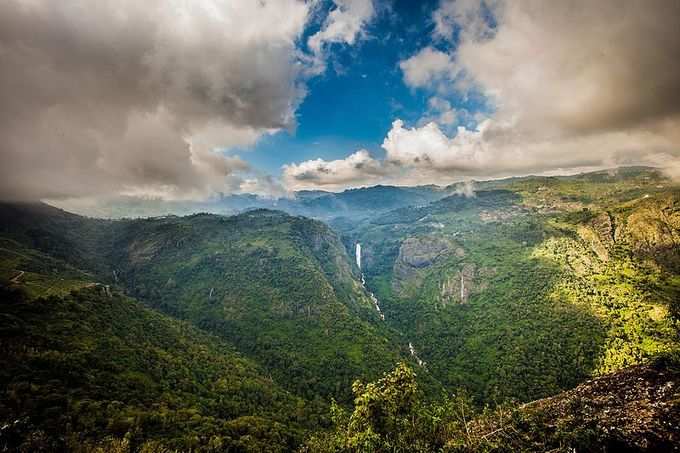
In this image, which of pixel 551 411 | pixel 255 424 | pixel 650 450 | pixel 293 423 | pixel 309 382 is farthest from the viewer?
pixel 309 382

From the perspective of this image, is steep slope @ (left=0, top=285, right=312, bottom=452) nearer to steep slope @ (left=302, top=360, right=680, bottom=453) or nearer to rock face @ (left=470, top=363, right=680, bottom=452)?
steep slope @ (left=302, top=360, right=680, bottom=453)

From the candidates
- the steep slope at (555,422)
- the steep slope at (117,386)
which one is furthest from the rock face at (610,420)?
the steep slope at (117,386)

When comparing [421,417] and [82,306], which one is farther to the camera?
[82,306]

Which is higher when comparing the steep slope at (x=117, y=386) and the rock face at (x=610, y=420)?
the rock face at (x=610, y=420)

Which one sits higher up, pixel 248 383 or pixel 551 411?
pixel 551 411

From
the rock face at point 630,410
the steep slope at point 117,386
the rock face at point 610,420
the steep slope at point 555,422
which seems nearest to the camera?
the rock face at point 630,410

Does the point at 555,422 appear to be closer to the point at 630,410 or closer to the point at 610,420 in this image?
the point at 610,420

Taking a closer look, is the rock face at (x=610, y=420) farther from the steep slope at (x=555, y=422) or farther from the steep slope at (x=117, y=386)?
the steep slope at (x=117, y=386)

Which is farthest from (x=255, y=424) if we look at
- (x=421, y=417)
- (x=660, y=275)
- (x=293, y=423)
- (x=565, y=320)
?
(x=660, y=275)

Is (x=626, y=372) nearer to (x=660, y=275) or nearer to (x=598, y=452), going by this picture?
(x=598, y=452)
